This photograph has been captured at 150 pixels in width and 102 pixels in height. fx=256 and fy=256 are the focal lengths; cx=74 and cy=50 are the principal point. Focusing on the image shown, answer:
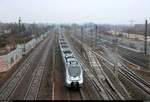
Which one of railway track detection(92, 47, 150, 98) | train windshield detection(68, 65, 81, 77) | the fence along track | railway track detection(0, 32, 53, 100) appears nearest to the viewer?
the fence along track

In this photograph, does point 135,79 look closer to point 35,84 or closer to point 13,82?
point 35,84

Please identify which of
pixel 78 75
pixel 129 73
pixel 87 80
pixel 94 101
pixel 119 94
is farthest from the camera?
pixel 129 73

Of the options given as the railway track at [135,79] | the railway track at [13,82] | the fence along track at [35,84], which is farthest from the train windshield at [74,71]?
the railway track at [135,79]

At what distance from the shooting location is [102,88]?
845 inches

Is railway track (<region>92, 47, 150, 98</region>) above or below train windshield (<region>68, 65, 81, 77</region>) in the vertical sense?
below

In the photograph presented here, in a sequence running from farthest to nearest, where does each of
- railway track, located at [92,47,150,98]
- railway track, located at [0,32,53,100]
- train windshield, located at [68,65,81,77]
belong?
railway track, located at [92,47,150,98]
train windshield, located at [68,65,81,77]
railway track, located at [0,32,53,100]

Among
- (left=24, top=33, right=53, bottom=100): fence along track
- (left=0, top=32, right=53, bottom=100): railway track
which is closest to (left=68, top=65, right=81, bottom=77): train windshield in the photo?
(left=24, top=33, right=53, bottom=100): fence along track

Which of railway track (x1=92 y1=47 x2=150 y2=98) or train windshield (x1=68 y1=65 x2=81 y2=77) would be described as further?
railway track (x1=92 y1=47 x2=150 y2=98)

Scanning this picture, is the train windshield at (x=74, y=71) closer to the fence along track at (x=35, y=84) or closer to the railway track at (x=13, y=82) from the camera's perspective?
the fence along track at (x=35, y=84)

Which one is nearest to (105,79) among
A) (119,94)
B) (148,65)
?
(119,94)

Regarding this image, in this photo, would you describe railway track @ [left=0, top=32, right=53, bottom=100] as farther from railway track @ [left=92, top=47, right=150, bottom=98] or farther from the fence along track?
railway track @ [left=92, top=47, right=150, bottom=98]

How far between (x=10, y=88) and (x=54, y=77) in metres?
5.41

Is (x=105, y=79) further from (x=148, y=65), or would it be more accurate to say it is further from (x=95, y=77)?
(x=148, y=65)

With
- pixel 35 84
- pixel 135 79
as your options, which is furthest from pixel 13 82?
pixel 135 79
